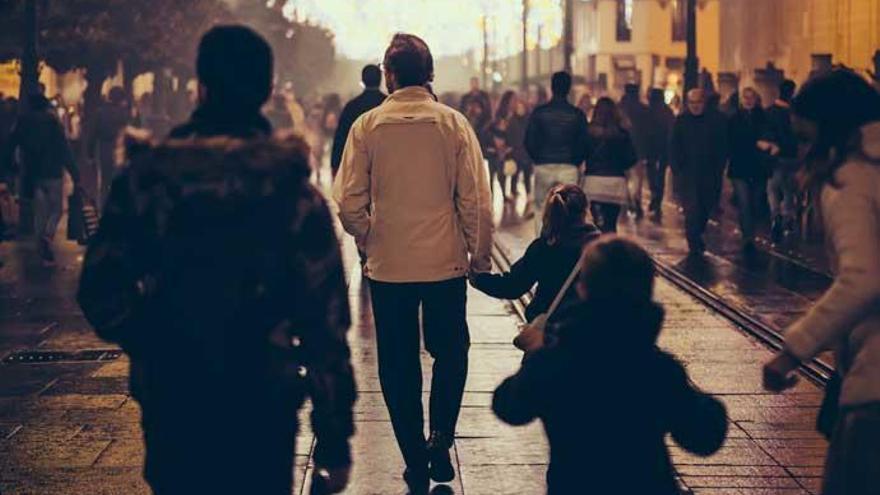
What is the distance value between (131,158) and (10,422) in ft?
17.1

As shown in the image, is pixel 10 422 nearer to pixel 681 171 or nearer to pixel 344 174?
pixel 344 174

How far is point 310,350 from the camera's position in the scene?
4.42 m

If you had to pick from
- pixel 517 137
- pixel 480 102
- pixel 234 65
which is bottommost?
pixel 517 137

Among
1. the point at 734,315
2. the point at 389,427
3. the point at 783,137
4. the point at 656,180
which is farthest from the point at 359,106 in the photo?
the point at 656,180

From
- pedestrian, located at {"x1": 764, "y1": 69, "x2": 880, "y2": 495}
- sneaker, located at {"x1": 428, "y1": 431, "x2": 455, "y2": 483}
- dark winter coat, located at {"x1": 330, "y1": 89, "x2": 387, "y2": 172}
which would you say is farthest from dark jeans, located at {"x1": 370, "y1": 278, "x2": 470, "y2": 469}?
dark winter coat, located at {"x1": 330, "y1": 89, "x2": 387, "y2": 172}

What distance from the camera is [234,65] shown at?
14.6 feet

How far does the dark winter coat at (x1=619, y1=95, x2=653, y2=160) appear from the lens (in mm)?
26031

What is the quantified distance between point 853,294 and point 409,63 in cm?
321

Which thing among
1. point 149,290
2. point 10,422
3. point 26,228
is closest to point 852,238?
point 149,290

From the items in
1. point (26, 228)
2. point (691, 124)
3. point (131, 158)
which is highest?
point (131, 158)

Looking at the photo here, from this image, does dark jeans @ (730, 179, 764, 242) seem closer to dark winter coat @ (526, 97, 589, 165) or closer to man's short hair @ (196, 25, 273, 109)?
dark winter coat @ (526, 97, 589, 165)

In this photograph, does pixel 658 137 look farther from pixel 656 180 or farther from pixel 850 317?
pixel 850 317

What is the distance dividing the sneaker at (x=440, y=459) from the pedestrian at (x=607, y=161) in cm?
894

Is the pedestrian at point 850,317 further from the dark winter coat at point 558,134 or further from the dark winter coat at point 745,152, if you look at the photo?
the dark winter coat at point 745,152
